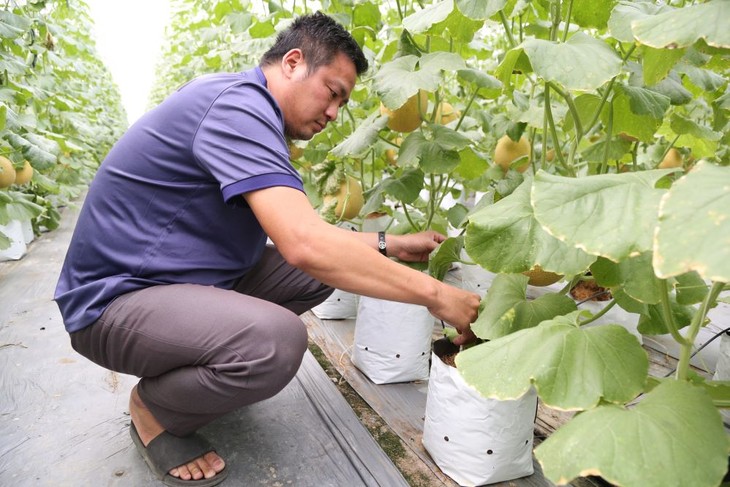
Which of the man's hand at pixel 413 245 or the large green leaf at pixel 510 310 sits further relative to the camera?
the man's hand at pixel 413 245

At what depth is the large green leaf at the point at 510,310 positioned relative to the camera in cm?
114

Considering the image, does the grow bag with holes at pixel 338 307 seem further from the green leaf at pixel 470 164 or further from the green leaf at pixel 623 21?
the green leaf at pixel 623 21

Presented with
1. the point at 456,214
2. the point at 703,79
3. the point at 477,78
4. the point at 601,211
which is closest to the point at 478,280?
the point at 456,214

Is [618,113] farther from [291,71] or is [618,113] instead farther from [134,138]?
[134,138]

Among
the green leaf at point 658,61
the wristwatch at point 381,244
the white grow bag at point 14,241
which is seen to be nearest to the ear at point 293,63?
the wristwatch at point 381,244

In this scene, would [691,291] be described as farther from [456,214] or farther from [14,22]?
[14,22]

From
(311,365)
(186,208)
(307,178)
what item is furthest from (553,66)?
(307,178)

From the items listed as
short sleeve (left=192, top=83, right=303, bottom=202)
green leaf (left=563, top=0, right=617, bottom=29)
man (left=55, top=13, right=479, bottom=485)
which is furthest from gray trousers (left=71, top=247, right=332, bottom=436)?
green leaf (left=563, top=0, right=617, bottom=29)

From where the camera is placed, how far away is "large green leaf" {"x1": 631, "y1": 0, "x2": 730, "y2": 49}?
0.68 m

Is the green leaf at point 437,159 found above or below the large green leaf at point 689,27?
below

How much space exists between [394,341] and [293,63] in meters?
0.89

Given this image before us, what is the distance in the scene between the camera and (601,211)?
721mm

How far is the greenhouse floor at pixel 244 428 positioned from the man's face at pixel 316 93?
2.69 feet

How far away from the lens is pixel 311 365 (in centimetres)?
188
